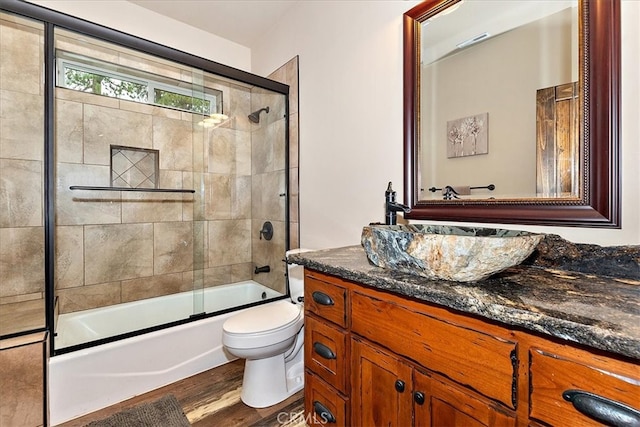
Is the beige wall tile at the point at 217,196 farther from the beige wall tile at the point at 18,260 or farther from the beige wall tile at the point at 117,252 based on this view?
the beige wall tile at the point at 18,260

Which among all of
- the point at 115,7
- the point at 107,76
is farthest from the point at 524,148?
the point at 115,7

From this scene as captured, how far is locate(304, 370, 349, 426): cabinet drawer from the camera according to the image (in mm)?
1061

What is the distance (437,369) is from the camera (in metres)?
0.77

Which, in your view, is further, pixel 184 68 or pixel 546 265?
pixel 184 68

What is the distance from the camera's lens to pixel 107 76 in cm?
215

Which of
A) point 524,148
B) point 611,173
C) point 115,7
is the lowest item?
point 611,173

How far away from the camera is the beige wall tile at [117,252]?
7.14 ft

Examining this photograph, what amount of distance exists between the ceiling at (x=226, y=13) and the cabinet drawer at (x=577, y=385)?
264cm

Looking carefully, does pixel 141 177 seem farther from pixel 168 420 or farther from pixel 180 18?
pixel 168 420

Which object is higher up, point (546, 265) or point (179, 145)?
point (179, 145)

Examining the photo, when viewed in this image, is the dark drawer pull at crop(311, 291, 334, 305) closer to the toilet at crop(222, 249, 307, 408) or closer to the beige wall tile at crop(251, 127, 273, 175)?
the toilet at crop(222, 249, 307, 408)

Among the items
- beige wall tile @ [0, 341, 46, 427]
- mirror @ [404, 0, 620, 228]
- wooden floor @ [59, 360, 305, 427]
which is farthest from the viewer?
wooden floor @ [59, 360, 305, 427]

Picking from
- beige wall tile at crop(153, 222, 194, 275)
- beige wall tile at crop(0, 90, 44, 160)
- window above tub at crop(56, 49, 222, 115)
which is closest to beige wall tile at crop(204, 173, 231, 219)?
beige wall tile at crop(153, 222, 194, 275)

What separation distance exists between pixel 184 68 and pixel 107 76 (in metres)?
0.56
